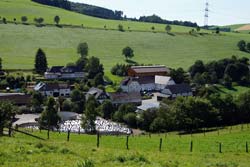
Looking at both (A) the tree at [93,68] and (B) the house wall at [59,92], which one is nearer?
(B) the house wall at [59,92]

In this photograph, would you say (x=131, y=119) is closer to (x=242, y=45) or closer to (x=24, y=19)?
(x=242, y=45)

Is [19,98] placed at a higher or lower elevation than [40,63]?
lower

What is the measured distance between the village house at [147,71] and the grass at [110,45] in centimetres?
759

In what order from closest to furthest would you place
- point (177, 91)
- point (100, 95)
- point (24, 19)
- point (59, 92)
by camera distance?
point (100, 95), point (59, 92), point (177, 91), point (24, 19)

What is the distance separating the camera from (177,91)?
2960 inches

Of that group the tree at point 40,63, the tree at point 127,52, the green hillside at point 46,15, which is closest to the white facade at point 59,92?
the tree at point 40,63

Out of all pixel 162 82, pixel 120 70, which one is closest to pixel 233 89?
pixel 162 82

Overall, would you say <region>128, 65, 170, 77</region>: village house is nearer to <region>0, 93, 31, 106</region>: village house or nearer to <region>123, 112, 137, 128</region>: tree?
<region>0, 93, 31, 106</region>: village house

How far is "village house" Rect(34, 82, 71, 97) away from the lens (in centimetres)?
7164

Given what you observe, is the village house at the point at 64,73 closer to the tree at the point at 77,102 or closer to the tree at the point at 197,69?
the tree at the point at 77,102

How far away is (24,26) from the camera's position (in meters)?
128

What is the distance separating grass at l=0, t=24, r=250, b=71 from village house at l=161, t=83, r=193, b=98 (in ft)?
82.7

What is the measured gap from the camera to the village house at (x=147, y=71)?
91.6 metres

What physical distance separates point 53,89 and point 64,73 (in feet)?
47.5
